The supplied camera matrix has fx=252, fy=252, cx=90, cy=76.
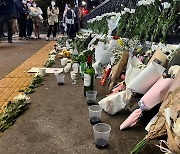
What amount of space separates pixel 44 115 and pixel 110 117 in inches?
21.6

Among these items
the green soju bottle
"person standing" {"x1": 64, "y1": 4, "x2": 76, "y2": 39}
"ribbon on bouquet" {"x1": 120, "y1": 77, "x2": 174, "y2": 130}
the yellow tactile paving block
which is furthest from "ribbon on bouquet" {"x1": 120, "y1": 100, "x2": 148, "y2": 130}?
"person standing" {"x1": 64, "y1": 4, "x2": 76, "y2": 39}

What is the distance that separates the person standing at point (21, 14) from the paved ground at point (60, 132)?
7.54m

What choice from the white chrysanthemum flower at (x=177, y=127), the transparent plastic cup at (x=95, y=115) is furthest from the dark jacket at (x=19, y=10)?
the white chrysanthemum flower at (x=177, y=127)

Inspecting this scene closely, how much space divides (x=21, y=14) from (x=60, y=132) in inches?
347

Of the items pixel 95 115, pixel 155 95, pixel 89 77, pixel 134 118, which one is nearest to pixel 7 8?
pixel 89 77

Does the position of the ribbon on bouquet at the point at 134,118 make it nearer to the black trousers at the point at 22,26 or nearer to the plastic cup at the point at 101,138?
the plastic cup at the point at 101,138

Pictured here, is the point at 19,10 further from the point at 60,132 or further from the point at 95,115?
the point at 60,132

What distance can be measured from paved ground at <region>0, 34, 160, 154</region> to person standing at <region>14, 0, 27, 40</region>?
24.7 feet

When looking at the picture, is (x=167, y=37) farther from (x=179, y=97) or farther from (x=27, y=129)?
(x=27, y=129)

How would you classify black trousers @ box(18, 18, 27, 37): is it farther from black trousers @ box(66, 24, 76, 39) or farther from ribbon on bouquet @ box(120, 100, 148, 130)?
ribbon on bouquet @ box(120, 100, 148, 130)

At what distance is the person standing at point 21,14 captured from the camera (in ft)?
30.6

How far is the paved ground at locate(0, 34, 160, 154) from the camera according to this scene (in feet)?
5.18

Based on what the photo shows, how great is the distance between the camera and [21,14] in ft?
32.0

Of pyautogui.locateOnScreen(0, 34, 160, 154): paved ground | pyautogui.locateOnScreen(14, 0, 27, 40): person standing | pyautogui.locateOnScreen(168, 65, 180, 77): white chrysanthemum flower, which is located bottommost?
pyautogui.locateOnScreen(0, 34, 160, 154): paved ground
